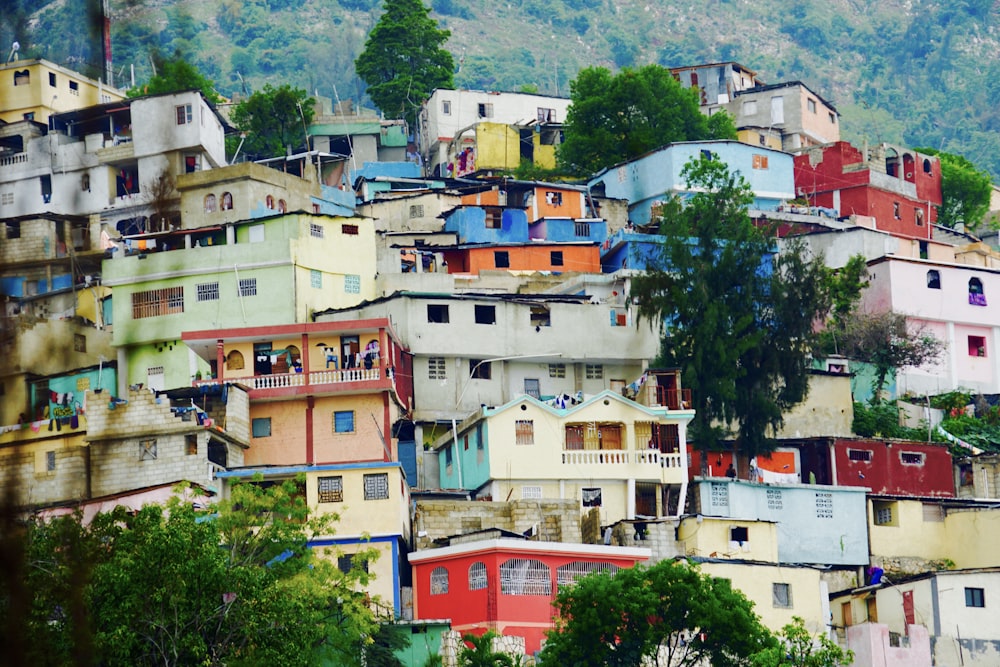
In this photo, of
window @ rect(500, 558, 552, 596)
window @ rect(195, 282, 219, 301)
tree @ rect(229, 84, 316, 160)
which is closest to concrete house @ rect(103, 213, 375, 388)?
window @ rect(195, 282, 219, 301)

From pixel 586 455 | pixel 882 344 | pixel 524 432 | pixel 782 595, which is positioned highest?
pixel 882 344

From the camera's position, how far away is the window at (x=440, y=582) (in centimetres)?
3447

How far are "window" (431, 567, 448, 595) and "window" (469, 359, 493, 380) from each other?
11.3 metres

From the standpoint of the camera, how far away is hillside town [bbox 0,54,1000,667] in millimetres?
36344

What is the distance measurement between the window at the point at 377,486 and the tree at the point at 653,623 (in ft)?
24.8

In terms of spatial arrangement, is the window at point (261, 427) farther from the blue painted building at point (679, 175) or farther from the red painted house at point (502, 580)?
the blue painted building at point (679, 175)

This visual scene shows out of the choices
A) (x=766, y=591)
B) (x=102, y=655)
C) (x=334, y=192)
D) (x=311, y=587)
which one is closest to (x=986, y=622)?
(x=766, y=591)

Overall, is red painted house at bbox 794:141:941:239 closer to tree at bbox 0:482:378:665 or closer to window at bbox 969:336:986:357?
window at bbox 969:336:986:357

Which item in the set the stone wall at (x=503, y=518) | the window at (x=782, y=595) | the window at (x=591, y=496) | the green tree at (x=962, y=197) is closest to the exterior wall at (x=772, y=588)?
the window at (x=782, y=595)

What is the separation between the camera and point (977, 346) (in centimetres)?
5469

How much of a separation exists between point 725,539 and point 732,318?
8251 mm

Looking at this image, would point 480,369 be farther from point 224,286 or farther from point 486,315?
point 224,286

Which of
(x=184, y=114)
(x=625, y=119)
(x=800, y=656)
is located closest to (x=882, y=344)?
(x=625, y=119)

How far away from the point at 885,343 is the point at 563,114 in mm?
26755
